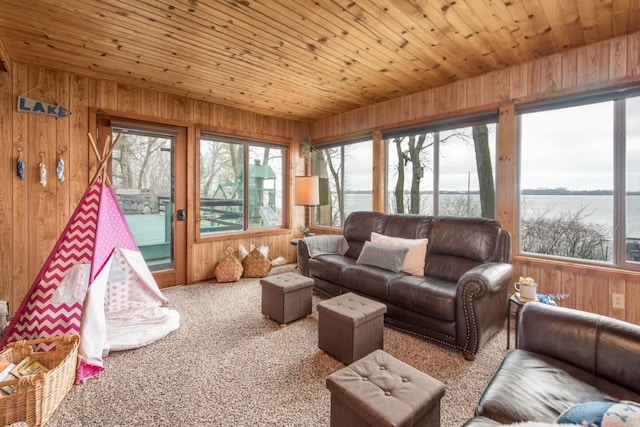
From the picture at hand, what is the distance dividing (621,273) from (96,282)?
172 inches

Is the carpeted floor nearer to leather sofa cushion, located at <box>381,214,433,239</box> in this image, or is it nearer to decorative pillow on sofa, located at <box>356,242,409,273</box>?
decorative pillow on sofa, located at <box>356,242,409,273</box>

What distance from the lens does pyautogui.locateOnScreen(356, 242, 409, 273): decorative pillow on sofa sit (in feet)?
10.2

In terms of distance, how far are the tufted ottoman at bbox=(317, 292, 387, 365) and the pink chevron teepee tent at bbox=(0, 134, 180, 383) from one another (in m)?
1.50

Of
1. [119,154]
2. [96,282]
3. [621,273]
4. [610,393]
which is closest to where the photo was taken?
[610,393]

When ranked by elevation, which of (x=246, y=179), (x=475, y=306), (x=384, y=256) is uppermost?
(x=246, y=179)

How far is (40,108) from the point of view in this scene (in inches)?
122

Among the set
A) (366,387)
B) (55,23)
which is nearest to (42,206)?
(55,23)

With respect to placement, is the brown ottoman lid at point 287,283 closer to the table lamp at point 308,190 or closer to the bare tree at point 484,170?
the table lamp at point 308,190

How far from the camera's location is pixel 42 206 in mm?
3176

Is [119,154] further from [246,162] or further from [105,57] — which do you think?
[246,162]

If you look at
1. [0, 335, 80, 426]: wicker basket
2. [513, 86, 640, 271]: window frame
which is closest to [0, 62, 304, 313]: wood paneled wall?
[0, 335, 80, 426]: wicker basket

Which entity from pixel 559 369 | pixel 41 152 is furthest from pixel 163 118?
pixel 559 369

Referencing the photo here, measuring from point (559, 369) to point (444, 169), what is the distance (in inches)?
114

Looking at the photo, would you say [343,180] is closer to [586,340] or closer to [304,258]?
[304,258]
